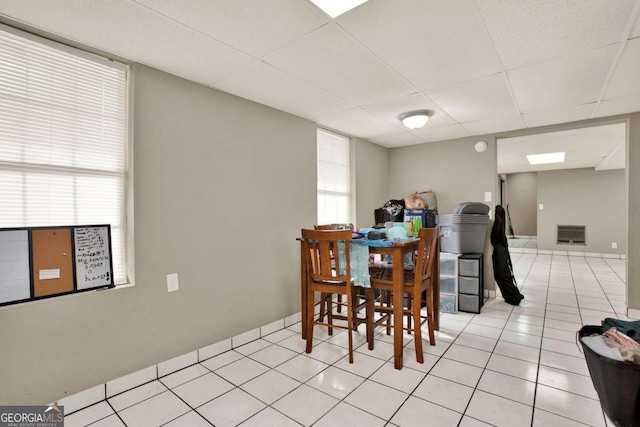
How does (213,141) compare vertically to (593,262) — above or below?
above

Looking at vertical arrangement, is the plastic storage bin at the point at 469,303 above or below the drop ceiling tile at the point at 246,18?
below

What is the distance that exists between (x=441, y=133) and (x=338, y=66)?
2.55 m

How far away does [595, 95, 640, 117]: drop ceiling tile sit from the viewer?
2957 mm

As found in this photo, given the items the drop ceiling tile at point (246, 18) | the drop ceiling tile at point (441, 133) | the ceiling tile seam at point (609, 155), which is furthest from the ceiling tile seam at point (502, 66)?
the ceiling tile seam at point (609, 155)

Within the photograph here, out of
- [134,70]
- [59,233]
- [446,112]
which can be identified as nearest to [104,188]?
[59,233]

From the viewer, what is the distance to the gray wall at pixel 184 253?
1.83 metres

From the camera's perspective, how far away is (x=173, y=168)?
2373 mm

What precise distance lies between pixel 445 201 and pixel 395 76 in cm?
275

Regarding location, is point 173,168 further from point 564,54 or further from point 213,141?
point 564,54

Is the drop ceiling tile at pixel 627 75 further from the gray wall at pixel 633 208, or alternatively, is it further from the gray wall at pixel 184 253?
the gray wall at pixel 184 253

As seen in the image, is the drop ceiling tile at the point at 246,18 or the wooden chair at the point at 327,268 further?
the wooden chair at the point at 327,268

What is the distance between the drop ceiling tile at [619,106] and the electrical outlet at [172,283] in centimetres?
434

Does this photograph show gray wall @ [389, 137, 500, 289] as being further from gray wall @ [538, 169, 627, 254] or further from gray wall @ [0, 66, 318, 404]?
gray wall @ [538, 169, 627, 254]

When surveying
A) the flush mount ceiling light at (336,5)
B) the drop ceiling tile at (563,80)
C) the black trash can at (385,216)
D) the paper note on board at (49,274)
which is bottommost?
the paper note on board at (49,274)
